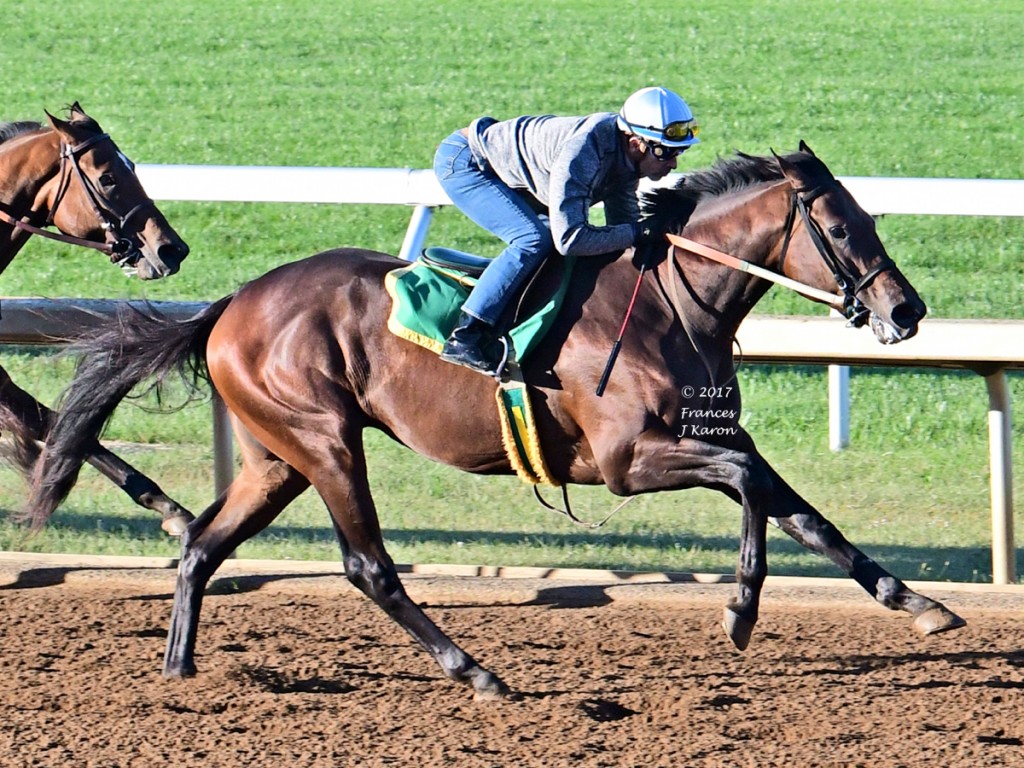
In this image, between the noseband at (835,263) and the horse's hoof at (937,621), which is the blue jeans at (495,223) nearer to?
the noseband at (835,263)

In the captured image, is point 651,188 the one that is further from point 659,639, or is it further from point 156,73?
point 156,73

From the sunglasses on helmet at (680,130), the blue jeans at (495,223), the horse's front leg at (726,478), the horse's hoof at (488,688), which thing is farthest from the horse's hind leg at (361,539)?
the sunglasses on helmet at (680,130)

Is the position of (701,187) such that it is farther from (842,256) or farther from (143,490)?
(143,490)

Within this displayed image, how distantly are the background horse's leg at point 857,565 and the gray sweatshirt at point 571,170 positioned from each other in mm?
898

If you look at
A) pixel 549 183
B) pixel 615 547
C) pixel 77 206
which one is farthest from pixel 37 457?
pixel 549 183

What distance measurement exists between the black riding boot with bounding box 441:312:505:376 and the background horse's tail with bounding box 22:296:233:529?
3.02 ft

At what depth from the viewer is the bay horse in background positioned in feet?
21.0

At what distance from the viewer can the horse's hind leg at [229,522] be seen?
17.0 feet

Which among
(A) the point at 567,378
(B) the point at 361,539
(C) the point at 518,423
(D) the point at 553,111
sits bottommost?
(B) the point at 361,539

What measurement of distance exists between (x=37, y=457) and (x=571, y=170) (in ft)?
8.71

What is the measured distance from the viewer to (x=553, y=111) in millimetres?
15102

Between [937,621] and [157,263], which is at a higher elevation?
[157,263]

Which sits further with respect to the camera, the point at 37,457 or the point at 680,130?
the point at 37,457

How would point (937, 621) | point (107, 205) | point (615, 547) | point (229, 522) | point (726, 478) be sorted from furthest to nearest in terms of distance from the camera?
point (615, 547), point (107, 205), point (229, 522), point (937, 621), point (726, 478)
